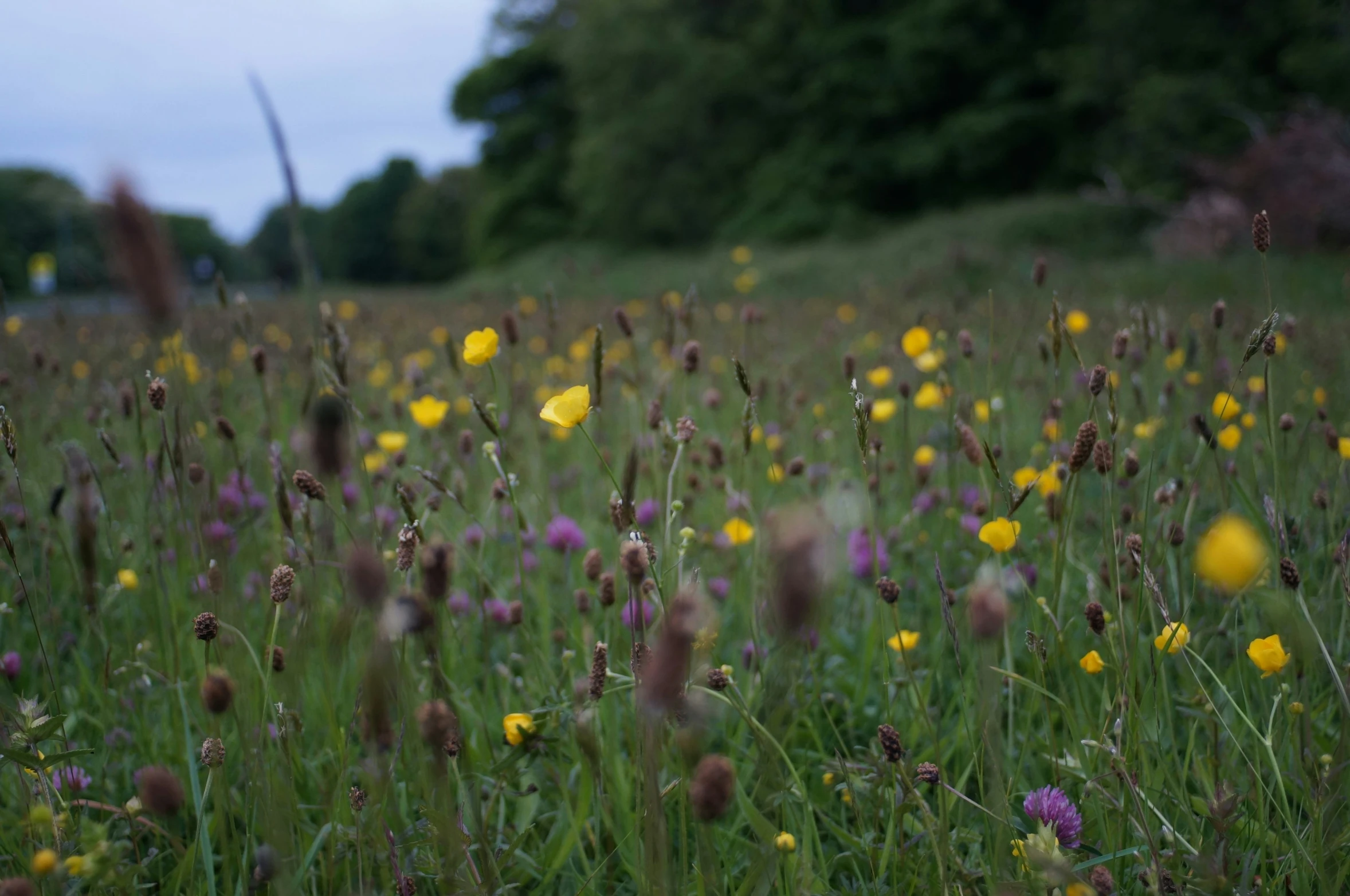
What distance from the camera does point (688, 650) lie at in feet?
1.65

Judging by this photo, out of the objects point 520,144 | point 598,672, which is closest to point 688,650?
point 598,672

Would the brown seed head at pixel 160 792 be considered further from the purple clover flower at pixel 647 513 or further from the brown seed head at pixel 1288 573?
the purple clover flower at pixel 647 513

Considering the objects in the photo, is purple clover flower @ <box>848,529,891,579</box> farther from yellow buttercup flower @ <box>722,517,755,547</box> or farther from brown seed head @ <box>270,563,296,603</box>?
brown seed head @ <box>270,563,296,603</box>

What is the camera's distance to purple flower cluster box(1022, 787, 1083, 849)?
912mm

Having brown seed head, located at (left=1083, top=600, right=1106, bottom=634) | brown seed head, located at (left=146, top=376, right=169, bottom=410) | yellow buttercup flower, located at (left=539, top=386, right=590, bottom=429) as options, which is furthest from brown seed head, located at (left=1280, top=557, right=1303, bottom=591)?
brown seed head, located at (left=146, top=376, right=169, bottom=410)

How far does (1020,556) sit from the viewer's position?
160cm

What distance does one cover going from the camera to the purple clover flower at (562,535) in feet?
5.52

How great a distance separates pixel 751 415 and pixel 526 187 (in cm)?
2383

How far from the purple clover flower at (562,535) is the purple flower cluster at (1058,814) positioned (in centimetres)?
95

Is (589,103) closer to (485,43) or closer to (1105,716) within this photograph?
(485,43)

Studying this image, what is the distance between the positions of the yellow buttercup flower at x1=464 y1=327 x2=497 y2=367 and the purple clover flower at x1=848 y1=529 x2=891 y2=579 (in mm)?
809

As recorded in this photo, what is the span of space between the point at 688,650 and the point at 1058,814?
2.15ft

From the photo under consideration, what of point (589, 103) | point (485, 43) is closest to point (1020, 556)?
point (589, 103)

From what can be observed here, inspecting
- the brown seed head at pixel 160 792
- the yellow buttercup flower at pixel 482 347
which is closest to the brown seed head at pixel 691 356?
the yellow buttercup flower at pixel 482 347
